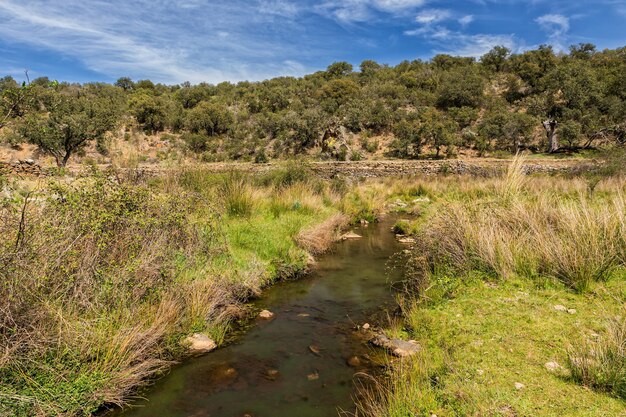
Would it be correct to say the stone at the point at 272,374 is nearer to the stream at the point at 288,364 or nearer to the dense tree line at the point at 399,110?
the stream at the point at 288,364

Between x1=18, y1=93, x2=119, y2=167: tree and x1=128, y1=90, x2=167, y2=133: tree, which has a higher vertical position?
x1=128, y1=90, x2=167, y2=133: tree

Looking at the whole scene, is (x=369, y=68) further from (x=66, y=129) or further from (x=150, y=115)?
(x=66, y=129)

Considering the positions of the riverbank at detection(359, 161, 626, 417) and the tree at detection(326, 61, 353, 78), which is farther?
the tree at detection(326, 61, 353, 78)

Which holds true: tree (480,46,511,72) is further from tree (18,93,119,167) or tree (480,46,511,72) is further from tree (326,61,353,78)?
tree (18,93,119,167)

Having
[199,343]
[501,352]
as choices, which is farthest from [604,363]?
[199,343]

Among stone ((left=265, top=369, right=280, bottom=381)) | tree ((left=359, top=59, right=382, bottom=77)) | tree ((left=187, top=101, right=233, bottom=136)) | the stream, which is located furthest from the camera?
tree ((left=359, top=59, right=382, bottom=77))

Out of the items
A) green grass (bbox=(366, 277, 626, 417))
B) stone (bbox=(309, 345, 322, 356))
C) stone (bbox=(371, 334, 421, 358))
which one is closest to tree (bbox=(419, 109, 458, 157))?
green grass (bbox=(366, 277, 626, 417))

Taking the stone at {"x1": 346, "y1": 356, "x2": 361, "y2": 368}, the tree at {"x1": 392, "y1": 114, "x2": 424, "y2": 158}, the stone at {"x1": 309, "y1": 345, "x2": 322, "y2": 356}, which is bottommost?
the stone at {"x1": 309, "y1": 345, "x2": 322, "y2": 356}

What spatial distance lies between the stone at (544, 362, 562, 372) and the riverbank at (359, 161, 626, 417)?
0.04 feet

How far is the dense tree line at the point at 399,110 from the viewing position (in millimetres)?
34531

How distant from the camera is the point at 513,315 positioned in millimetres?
5430

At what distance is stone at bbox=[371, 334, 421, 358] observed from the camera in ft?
17.6

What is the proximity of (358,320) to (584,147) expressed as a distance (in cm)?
3651

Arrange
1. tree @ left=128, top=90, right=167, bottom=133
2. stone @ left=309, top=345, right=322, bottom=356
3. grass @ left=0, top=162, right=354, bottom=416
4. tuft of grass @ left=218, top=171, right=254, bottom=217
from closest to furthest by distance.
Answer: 1. grass @ left=0, top=162, right=354, bottom=416
2. stone @ left=309, top=345, right=322, bottom=356
3. tuft of grass @ left=218, top=171, right=254, bottom=217
4. tree @ left=128, top=90, right=167, bottom=133
